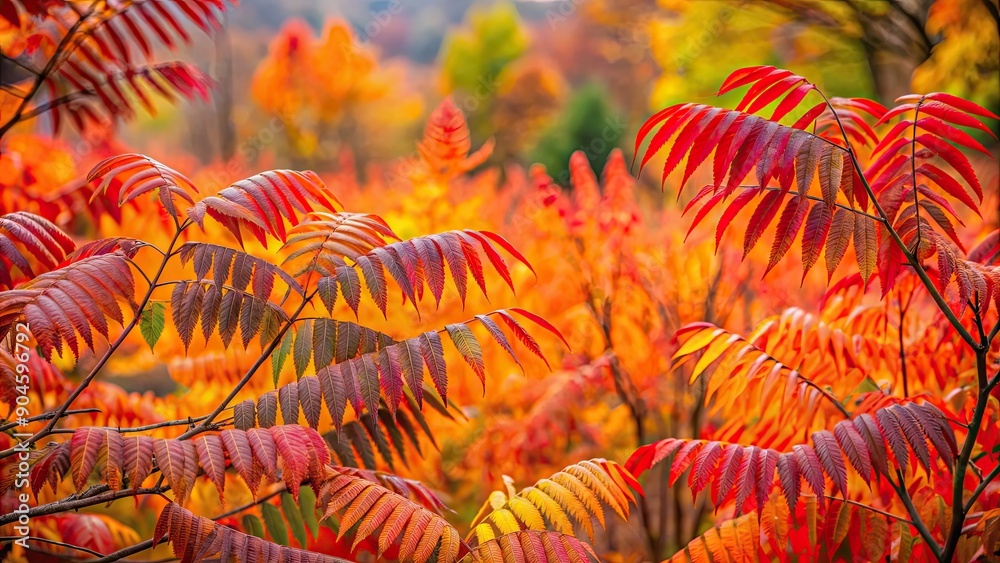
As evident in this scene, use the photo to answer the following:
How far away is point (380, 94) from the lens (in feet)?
86.4

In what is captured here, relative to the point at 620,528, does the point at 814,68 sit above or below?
above

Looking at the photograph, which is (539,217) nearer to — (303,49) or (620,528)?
(620,528)

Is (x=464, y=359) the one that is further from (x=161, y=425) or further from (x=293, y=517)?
(x=161, y=425)

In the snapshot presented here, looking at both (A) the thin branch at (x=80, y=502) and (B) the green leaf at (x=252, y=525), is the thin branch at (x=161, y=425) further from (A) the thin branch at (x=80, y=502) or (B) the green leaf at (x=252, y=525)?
(B) the green leaf at (x=252, y=525)

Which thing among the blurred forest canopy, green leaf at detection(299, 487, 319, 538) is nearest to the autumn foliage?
green leaf at detection(299, 487, 319, 538)

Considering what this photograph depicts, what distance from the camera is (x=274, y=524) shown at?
195 cm

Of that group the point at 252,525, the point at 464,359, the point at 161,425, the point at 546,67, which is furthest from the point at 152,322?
the point at 546,67

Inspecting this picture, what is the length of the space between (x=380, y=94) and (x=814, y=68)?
17.4 metres

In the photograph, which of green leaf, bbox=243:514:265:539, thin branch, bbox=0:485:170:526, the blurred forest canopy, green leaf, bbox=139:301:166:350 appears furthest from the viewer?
the blurred forest canopy

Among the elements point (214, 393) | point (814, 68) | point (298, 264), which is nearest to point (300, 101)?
point (814, 68)

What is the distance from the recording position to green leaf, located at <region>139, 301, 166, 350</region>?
5.32ft

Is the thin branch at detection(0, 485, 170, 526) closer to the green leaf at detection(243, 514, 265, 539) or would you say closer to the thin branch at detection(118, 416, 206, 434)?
the thin branch at detection(118, 416, 206, 434)

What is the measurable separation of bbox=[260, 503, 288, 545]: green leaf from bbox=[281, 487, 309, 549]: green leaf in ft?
0.07

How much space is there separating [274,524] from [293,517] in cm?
5
